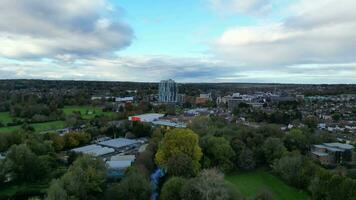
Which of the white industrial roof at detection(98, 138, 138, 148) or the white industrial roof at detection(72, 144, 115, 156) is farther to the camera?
the white industrial roof at detection(98, 138, 138, 148)

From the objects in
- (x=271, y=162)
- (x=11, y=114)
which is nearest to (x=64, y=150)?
(x=271, y=162)

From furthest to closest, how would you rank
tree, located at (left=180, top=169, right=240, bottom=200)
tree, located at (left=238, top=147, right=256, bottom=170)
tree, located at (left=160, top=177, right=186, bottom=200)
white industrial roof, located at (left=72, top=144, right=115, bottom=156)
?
1. white industrial roof, located at (left=72, top=144, right=115, bottom=156)
2. tree, located at (left=238, top=147, right=256, bottom=170)
3. tree, located at (left=160, top=177, right=186, bottom=200)
4. tree, located at (left=180, top=169, right=240, bottom=200)

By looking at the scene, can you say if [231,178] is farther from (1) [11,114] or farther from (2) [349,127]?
(1) [11,114]

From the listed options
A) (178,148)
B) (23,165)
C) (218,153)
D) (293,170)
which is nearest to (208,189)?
(178,148)

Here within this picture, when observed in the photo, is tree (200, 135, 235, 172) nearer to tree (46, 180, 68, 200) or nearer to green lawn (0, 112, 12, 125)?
tree (46, 180, 68, 200)

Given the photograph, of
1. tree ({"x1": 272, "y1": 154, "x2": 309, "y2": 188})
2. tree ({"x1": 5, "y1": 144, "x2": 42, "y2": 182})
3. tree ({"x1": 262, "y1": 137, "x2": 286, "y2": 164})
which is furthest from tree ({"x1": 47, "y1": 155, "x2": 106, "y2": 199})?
tree ({"x1": 262, "y1": 137, "x2": 286, "y2": 164})

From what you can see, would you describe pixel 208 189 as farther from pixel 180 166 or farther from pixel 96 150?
pixel 96 150
